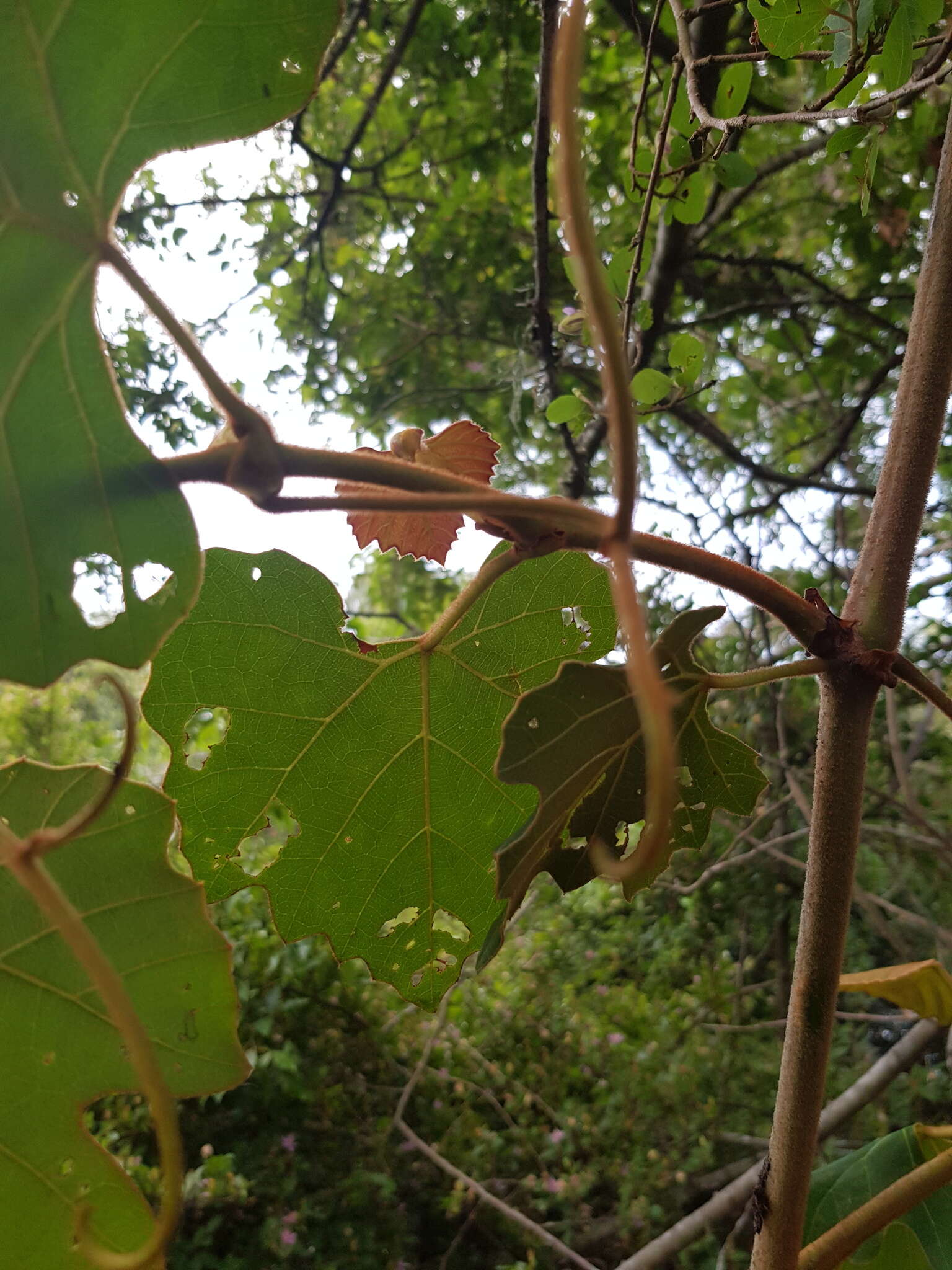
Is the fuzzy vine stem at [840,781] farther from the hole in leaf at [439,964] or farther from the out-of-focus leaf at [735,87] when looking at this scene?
the out-of-focus leaf at [735,87]

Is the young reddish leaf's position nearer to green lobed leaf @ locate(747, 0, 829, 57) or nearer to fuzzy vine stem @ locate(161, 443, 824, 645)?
fuzzy vine stem @ locate(161, 443, 824, 645)

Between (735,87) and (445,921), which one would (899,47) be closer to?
(735,87)

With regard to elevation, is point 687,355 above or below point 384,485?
above


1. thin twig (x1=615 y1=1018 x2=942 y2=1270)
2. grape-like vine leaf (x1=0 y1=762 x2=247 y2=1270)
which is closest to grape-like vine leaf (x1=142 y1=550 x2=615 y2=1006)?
grape-like vine leaf (x1=0 y1=762 x2=247 y2=1270)

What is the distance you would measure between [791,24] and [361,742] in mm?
522

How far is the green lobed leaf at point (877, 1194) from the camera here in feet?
1.42

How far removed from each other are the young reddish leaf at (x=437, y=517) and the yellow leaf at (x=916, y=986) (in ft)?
1.13

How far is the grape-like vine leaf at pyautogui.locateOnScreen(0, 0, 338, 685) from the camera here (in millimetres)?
234

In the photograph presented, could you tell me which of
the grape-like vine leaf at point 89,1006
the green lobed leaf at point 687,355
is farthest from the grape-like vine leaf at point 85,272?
the green lobed leaf at point 687,355

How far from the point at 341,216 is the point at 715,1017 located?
6.85 feet

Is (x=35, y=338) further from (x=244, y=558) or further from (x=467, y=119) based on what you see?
(x=467, y=119)

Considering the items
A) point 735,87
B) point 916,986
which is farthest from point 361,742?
point 735,87

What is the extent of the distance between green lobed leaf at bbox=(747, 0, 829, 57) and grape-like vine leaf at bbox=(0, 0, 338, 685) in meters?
0.41

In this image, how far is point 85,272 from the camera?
0.78 feet
